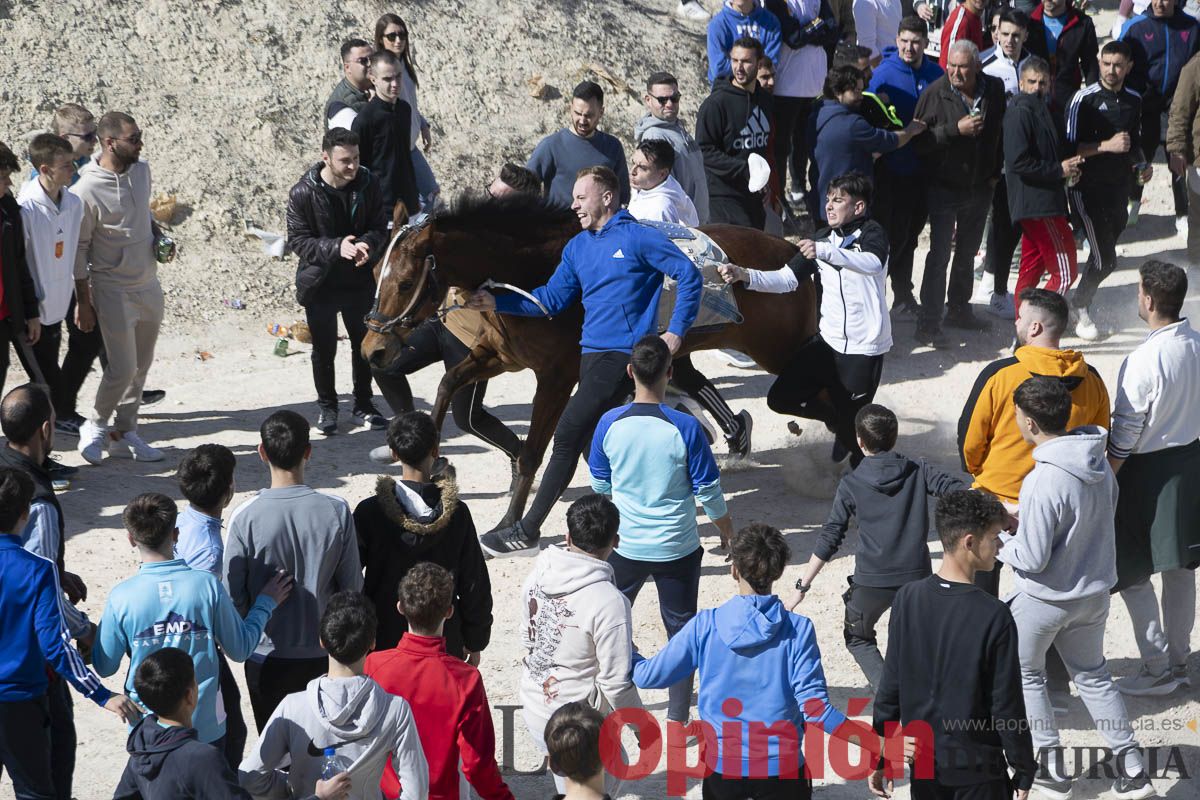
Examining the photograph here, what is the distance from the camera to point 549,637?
16.2ft

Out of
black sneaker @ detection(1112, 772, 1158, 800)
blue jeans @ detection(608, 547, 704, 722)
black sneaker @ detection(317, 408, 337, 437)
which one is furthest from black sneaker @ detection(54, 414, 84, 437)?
black sneaker @ detection(1112, 772, 1158, 800)

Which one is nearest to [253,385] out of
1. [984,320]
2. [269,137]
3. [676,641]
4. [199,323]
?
[199,323]

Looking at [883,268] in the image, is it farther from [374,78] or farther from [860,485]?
[374,78]

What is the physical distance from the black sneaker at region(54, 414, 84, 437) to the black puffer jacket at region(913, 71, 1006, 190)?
6.34 meters

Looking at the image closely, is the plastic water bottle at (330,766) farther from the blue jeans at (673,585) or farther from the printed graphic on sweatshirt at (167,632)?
the blue jeans at (673,585)

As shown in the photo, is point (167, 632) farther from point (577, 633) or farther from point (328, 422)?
point (328, 422)

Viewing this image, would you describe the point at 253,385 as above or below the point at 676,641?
below

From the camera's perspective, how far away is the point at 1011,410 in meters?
5.94

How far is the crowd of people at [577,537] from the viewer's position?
4.50 meters

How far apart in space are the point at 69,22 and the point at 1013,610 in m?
11.0

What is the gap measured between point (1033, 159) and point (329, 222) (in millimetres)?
5218

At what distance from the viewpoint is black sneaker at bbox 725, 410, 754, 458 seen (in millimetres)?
9008

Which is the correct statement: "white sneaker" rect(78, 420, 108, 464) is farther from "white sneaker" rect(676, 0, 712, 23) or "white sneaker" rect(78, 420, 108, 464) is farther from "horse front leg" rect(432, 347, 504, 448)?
"white sneaker" rect(676, 0, 712, 23)

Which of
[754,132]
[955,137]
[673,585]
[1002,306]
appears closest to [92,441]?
[673,585]
